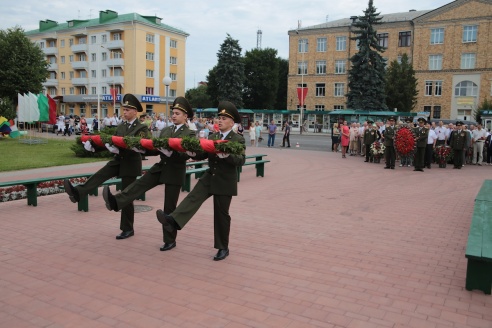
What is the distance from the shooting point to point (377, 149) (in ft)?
61.3

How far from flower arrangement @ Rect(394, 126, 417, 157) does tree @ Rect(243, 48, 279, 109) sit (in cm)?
4900

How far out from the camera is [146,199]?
32.2 ft

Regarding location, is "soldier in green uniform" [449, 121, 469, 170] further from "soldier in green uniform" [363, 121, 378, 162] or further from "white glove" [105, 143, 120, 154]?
"white glove" [105, 143, 120, 154]

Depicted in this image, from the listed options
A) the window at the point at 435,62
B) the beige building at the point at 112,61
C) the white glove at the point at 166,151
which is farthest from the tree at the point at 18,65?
the window at the point at 435,62

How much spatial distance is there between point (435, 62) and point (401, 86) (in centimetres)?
830

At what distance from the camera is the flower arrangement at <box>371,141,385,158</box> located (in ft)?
61.1

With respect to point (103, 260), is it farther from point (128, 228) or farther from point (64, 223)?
point (64, 223)

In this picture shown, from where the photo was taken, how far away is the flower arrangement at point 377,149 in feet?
61.1

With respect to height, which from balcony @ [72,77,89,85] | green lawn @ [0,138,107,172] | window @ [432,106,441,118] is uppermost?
balcony @ [72,77,89,85]

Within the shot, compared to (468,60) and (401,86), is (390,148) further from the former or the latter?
(468,60)

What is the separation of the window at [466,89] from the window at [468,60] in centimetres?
188

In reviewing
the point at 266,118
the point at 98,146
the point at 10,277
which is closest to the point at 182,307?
the point at 10,277

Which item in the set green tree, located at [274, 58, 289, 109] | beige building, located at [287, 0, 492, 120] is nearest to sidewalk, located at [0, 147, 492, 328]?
beige building, located at [287, 0, 492, 120]

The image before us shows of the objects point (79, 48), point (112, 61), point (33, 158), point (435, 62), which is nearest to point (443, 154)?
point (33, 158)
